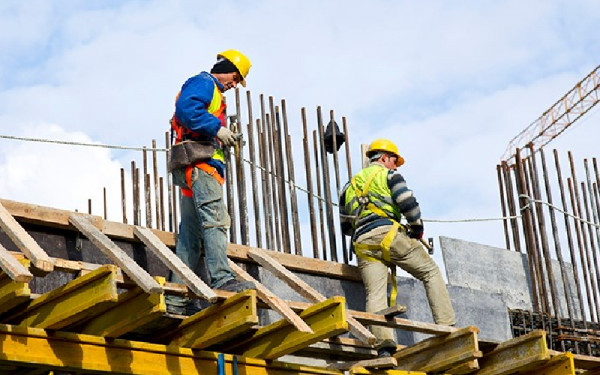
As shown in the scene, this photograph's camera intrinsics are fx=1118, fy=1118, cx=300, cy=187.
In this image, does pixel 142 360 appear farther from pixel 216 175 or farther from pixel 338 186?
pixel 338 186

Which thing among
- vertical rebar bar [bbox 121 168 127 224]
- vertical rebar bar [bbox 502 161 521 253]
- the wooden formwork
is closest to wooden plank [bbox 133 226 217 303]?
the wooden formwork

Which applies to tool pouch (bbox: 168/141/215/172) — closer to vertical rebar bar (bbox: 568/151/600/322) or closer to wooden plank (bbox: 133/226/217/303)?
wooden plank (bbox: 133/226/217/303)

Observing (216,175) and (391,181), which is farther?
(391,181)

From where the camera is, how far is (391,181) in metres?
10.2

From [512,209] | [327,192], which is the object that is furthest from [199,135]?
[512,209]

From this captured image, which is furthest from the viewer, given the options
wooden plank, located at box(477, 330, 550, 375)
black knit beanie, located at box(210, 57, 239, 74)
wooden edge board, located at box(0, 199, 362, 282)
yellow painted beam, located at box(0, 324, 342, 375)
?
black knit beanie, located at box(210, 57, 239, 74)

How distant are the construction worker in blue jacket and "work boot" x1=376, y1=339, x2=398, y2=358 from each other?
5.74 ft

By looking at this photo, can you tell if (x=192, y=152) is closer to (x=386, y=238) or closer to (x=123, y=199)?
(x=386, y=238)

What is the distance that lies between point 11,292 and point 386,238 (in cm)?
407

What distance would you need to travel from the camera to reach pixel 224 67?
923 cm

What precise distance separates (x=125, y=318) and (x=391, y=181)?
3744 mm

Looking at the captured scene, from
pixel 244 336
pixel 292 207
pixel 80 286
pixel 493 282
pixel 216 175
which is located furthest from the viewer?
pixel 493 282

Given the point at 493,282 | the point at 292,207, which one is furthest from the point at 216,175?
the point at 493,282

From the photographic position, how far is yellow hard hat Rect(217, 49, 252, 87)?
922 cm
